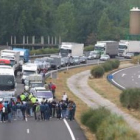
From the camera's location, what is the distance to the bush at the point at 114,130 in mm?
28281

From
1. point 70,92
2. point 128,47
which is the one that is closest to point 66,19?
point 128,47

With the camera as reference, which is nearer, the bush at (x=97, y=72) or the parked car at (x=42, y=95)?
the parked car at (x=42, y=95)

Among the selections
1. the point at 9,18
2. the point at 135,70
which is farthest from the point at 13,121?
the point at 9,18

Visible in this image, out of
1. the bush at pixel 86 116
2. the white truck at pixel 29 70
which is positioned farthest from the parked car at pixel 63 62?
the bush at pixel 86 116

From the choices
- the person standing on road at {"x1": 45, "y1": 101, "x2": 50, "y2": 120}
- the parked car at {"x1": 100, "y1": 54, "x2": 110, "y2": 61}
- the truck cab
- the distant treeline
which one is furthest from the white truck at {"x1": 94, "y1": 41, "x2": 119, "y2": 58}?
the person standing on road at {"x1": 45, "y1": 101, "x2": 50, "y2": 120}

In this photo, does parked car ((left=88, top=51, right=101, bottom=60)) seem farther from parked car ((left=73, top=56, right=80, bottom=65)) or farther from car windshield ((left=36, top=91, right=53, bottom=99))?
car windshield ((left=36, top=91, right=53, bottom=99))

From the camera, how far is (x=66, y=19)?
154 meters

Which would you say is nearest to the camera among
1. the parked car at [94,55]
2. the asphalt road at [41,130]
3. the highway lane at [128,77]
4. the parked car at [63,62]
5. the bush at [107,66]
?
the asphalt road at [41,130]

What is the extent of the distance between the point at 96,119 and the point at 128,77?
42.5 m

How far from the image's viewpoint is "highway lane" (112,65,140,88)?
66938 mm

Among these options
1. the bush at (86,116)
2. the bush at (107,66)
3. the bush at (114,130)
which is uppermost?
the bush at (114,130)

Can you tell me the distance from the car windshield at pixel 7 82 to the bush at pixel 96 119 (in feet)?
49.6

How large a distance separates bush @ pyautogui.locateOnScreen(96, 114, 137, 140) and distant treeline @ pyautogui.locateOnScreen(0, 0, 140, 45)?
95.1 meters

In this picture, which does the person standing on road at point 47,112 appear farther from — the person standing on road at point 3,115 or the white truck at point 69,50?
the white truck at point 69,50
